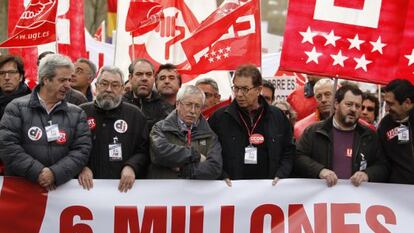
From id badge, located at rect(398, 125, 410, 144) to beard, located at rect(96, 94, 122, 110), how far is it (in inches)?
93.6

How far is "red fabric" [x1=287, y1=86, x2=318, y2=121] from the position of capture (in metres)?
11.0

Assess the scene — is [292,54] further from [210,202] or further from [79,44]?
[79,44]

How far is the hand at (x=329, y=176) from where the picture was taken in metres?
7.61

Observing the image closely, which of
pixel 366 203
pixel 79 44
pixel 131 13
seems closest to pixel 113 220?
pixel 366 203

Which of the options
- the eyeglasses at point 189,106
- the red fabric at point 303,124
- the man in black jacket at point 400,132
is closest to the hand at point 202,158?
the eyeglasses at point 189,106

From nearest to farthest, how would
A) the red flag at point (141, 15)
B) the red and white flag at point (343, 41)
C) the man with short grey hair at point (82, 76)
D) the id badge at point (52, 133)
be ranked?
the id badge at point (52, 133) → the red and white flag at point (343, 41) → the man with short grey hair at point (82, 76) → the red flag at point (141, 15)

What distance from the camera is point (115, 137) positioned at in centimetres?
751

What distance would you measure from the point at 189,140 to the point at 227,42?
93.9 inches

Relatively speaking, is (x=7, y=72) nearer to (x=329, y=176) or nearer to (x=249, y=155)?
(x=249, y=155)

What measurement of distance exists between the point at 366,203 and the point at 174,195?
161 cm

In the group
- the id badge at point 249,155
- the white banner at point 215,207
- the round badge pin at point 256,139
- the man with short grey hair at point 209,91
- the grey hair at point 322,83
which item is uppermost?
the grey hair at point 322,83

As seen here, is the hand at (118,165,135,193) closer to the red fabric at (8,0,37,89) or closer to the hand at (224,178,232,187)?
the hand at (224,178,232,187)

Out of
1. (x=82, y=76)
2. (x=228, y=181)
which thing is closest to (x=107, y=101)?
(x=228, y=181)

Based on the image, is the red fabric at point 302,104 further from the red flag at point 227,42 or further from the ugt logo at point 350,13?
the ugt logo at point 350,13
